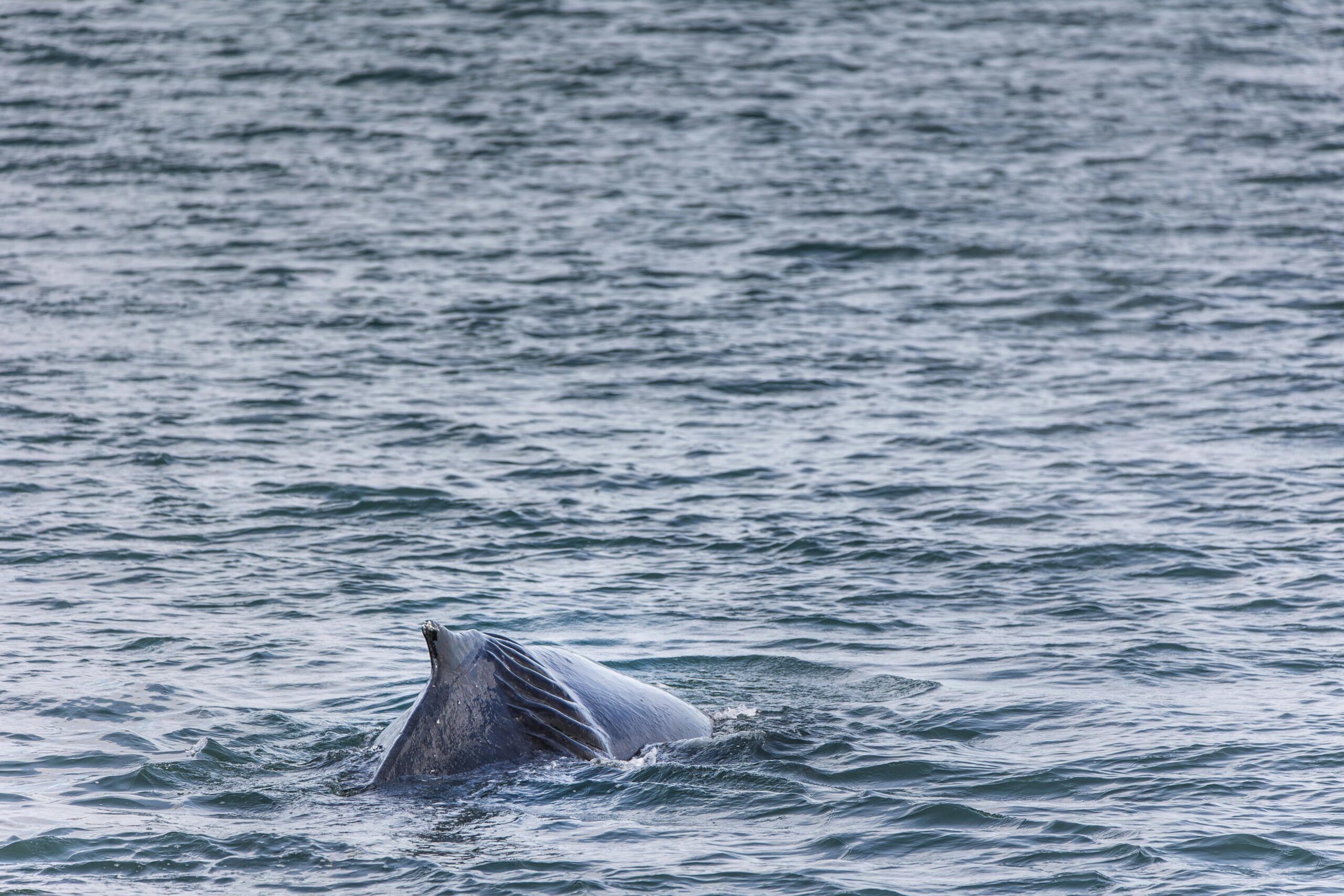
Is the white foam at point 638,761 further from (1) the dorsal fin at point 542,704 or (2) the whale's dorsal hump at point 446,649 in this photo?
(2) the whale's dorsal hump at point 446,649

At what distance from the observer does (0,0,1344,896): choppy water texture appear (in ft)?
37.4

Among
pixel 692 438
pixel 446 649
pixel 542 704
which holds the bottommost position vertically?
pixel 692 438

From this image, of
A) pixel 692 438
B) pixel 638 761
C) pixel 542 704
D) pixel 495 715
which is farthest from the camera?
pixel 692 438

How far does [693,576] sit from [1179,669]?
4829 millimetres

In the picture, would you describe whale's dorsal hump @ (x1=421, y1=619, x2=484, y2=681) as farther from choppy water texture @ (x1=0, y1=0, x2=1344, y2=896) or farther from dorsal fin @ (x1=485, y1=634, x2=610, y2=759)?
choppy water texture @ (x1=0, y1=0, x2=1344, y2=896)

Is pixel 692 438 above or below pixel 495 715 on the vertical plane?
below

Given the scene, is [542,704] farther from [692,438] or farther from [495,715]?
[692,438]

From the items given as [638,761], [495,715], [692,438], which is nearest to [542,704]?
[495,715]

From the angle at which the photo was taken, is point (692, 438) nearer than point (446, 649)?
No

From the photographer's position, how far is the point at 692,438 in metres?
21.2

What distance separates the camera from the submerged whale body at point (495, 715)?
11.2m

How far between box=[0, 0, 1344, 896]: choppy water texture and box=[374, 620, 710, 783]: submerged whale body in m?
0.22

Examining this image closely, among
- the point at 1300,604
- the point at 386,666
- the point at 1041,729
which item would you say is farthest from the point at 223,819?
the point at 1300,604

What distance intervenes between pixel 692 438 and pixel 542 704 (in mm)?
9885
